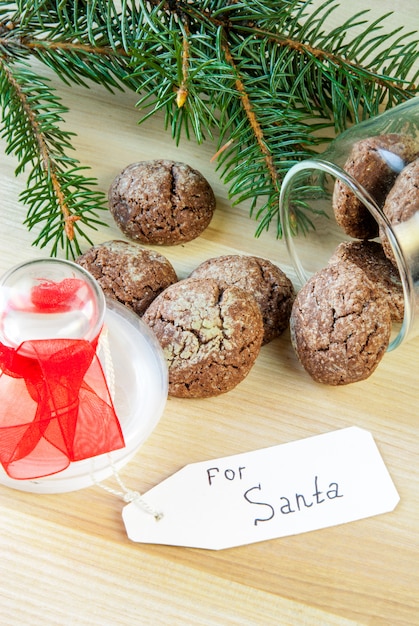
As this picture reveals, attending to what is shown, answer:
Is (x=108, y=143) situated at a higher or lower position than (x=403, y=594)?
higher

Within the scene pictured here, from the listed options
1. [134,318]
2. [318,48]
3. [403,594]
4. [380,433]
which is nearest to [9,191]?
[134,318]

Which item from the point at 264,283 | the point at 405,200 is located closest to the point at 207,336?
the point at 264,283

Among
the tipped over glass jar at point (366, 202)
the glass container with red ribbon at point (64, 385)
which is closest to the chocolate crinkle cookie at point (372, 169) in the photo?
the tipped over glass jar at point (366, 202)

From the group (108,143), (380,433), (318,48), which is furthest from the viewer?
(108,143)

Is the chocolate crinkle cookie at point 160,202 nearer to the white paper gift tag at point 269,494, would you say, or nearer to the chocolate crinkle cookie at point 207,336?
the chocolate crinkle cookie at point 207,336

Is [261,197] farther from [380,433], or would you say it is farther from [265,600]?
[265,600]

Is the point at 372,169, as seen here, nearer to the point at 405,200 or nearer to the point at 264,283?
the point at 405,200

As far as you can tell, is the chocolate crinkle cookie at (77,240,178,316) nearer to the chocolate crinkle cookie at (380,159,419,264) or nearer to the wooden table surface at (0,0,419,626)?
the wooden table surface at (0,0,419,626)
